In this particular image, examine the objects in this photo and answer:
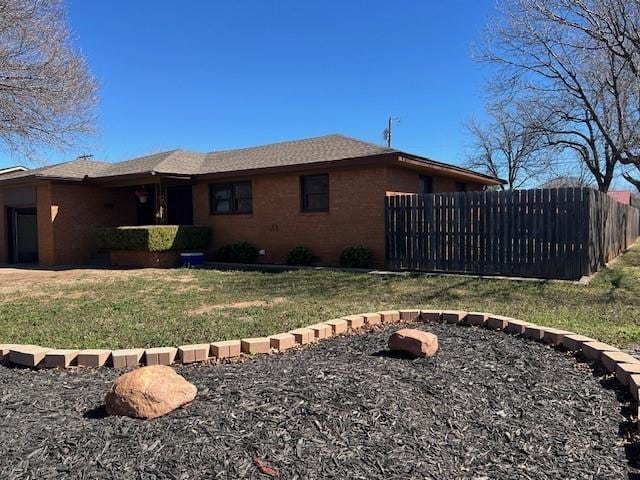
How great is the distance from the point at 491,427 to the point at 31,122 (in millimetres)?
11809

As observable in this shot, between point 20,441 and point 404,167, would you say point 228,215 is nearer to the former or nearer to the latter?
point 404,167

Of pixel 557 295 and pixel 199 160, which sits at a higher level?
pixel 199 160

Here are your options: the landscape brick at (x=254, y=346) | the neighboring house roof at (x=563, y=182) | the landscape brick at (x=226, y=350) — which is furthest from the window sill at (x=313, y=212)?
the neighboring house roof at (x=563, y=182)

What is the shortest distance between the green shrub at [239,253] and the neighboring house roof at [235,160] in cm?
235

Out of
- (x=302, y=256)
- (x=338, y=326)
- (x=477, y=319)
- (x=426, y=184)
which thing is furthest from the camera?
(x=426, y=184)

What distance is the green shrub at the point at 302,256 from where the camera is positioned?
13562mm

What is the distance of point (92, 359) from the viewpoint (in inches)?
160

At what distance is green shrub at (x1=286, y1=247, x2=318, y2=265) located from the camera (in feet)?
44.5

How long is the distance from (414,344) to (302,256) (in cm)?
965

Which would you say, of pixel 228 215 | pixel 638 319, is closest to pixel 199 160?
pixel 228 215

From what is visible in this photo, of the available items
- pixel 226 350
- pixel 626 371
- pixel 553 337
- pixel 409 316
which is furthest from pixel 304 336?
pixel 626 371

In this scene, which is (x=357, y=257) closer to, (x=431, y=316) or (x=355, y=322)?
(x=431, y=316)

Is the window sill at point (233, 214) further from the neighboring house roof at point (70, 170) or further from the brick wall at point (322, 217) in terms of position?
the neighboring house roof at point (70, 170)

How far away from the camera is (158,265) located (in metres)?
14.7
